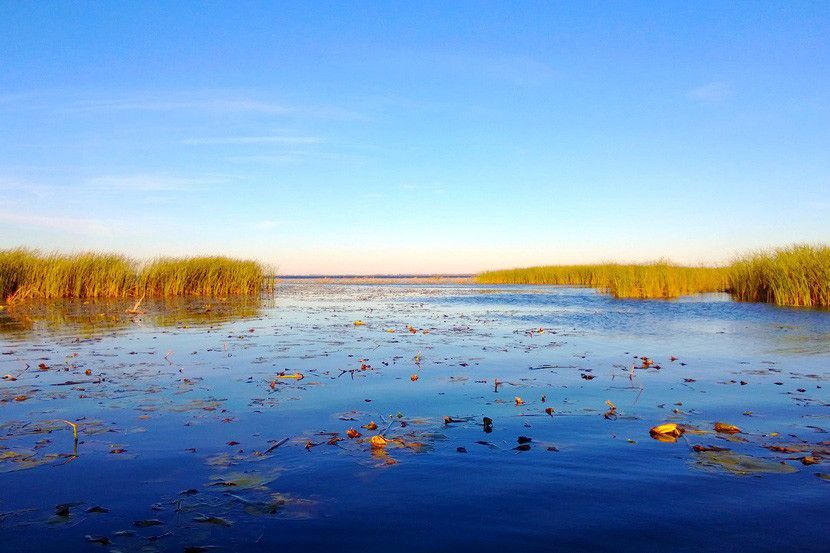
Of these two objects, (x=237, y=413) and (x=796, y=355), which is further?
(x=796, y=355)

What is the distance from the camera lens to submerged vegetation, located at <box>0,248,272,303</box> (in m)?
28.5

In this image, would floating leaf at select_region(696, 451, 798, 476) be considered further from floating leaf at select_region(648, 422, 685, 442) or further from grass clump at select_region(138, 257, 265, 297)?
grass clump at select_region(138, 257, 265, 297)

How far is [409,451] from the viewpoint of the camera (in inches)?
210

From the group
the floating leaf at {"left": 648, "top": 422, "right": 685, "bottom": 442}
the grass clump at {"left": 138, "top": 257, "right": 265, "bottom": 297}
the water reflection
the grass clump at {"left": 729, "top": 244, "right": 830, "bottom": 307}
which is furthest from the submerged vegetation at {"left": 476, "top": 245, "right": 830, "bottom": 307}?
the grass clump at {"left": 138, "top": 257, "right": 265, "bottom": 297}

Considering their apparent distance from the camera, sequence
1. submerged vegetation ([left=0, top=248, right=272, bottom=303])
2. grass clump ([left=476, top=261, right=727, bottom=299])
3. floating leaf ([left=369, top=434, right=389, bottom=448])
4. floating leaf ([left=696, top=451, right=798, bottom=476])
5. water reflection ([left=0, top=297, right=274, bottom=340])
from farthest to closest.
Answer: grass clump ([left=476, top=261, right=727, bottom=299]), submerged vegetation ([left=0, top=248, right=272, bottom=303]), water reflection ([left=0, top=297, right=274, bottom=340]), floating leaf ([left=369, top=434, right=389, bottom=448]), floating leaf ([left=696, top=451, right=798, bottom=476])

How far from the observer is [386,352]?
39.6 feet

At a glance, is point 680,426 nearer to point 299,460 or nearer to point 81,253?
point 299,460

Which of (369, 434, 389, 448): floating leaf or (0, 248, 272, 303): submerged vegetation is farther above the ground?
(0, 248, 272, 303): submerged vegetation

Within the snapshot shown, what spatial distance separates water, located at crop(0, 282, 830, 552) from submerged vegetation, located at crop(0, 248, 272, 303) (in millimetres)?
20078

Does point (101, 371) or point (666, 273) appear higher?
point (666, 273)

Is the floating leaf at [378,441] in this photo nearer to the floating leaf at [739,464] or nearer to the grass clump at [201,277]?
the floating leaf at [739,464]

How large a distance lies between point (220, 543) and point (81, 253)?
32.8 meters

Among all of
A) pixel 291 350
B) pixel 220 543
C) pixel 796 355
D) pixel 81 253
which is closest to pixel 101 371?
pixel 291 350

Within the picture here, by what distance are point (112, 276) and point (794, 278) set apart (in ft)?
111
